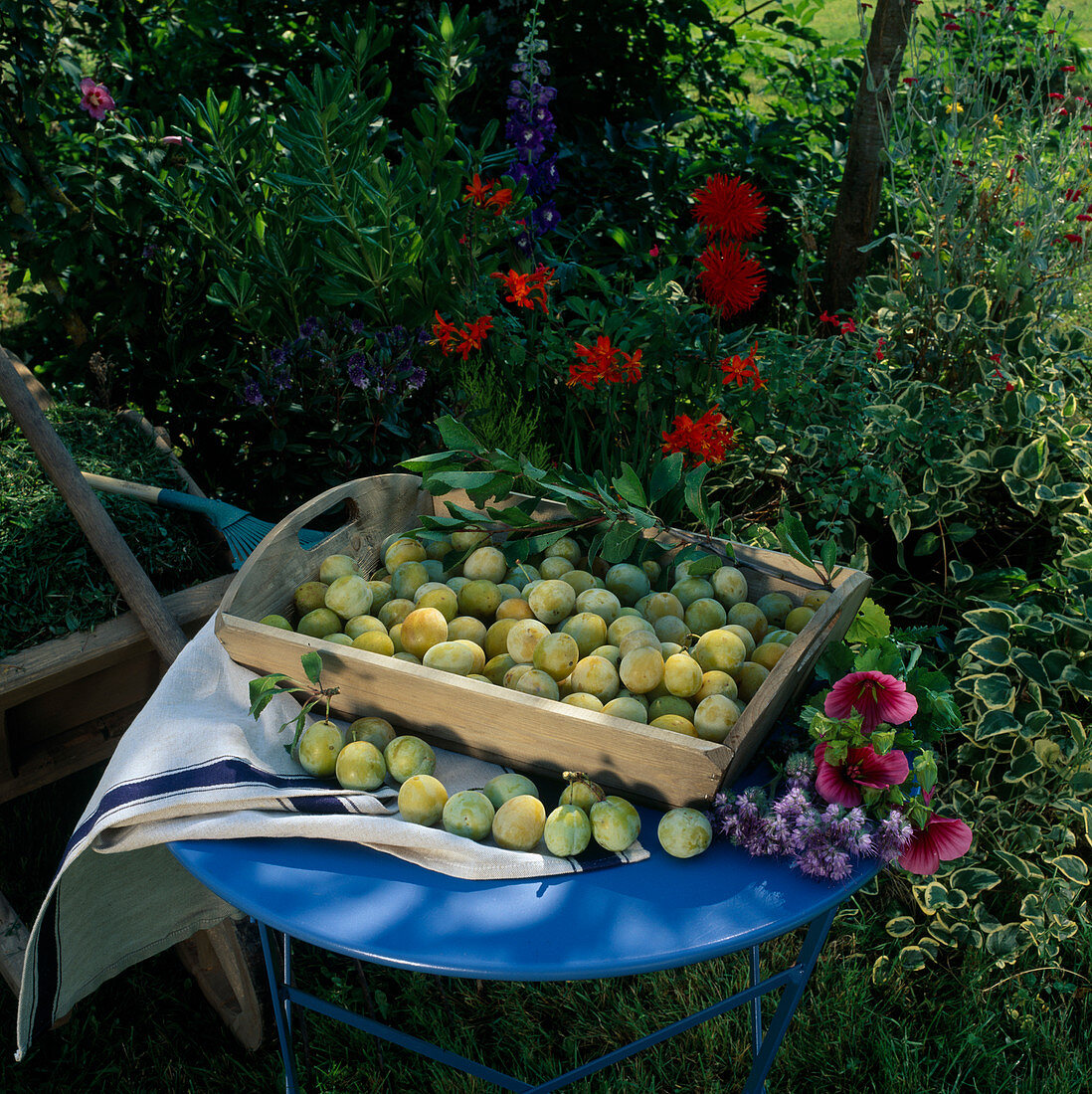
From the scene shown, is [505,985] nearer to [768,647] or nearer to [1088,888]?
[768,647]

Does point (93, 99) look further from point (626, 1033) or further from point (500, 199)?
point (626, 1033)

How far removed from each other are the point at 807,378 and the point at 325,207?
1.16 metres

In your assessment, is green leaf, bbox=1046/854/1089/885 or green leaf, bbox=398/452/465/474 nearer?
green leaf, bbox=398/452/465/474

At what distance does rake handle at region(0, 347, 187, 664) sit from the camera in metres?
1.53

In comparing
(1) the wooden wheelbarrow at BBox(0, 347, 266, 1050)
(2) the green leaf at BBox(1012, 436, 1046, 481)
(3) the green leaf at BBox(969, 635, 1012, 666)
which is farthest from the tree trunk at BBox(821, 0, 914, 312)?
(1) the wooden wheelbarrow at BBox(0, 347, 266, 1050)

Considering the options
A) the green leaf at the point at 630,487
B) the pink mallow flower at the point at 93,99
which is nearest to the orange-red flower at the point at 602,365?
the green leaf at the point at 630,487

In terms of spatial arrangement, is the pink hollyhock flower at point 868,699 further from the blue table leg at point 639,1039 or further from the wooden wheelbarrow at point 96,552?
the wooden wheelbarrow at point 96,552

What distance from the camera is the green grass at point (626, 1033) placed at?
1.73 m

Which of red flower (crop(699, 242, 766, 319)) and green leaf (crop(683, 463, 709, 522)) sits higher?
red flower (crop(699, 242, 766, 319))

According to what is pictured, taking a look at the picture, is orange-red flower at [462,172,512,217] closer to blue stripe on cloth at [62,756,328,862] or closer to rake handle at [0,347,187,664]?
rake handle at [0,347,187,664]

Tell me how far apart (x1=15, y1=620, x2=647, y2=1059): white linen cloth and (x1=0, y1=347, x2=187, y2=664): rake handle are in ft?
1.08

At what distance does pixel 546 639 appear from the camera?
1.13 meters

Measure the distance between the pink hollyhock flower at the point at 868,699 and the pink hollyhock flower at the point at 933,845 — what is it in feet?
0.42

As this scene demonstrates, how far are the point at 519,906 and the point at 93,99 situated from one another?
2271mm
